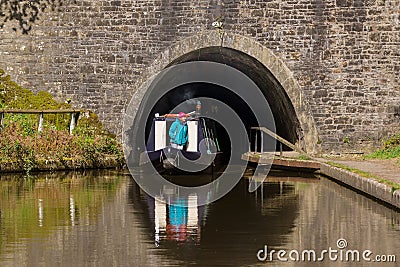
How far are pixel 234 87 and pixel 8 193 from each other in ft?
45.3

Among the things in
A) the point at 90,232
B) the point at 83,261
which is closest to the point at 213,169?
the point at 90,232

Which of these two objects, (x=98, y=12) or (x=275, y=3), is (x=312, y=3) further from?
(x=98, y=12)

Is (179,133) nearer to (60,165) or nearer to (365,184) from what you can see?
(60,165)

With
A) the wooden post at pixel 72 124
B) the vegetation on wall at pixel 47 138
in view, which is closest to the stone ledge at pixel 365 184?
the vegetation on wall at pixel 47 138

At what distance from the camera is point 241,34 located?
2233cm

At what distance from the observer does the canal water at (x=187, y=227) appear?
9.62 meters

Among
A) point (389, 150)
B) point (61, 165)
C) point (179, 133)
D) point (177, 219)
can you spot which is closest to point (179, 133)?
point (179, 133)

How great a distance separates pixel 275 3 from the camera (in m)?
22.3

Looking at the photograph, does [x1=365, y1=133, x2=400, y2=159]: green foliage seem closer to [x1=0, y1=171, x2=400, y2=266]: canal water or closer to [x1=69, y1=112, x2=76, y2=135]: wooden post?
[x1=0, y1=171, x2=400, y2=266]: canal water

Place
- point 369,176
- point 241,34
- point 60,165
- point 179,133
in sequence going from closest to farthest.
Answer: point 369,176 → point 60,165 → point 179,133 → point 241,34

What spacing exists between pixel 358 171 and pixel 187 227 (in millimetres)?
5980

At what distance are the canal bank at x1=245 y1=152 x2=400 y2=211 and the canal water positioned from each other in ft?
0.79

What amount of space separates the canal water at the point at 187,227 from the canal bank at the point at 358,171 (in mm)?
240

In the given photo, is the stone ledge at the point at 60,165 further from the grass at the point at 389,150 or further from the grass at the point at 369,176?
Result: the grass at the point at 389,150
